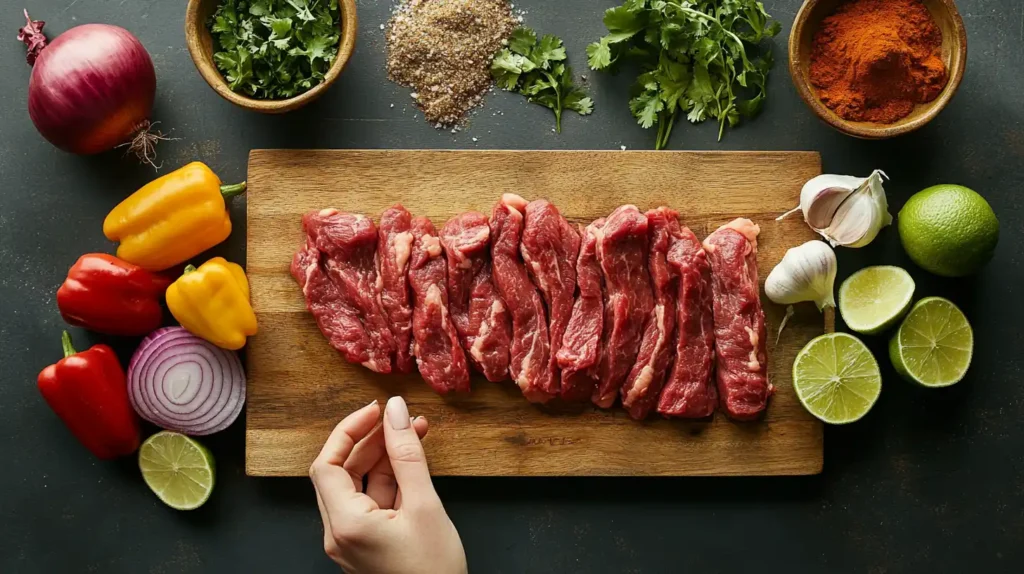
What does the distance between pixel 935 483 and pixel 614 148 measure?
246 cm

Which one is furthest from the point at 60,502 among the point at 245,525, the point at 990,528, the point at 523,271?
the point at 990,528

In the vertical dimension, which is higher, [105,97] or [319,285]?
[105,97]

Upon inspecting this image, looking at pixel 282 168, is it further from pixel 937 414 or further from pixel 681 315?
pixel 937 414

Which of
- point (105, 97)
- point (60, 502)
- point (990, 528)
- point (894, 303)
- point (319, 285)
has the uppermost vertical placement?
point (105, 97)

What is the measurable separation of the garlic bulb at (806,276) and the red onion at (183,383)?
277cm

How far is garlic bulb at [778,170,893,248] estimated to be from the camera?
3.79 m

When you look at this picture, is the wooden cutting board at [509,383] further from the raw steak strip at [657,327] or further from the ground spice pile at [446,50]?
the ground spice pile at [446,50]

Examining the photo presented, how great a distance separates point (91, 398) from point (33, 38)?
1.84 m

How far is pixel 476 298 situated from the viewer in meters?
3.81

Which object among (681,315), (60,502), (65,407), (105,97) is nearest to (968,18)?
(681,315)

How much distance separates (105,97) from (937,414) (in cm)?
451

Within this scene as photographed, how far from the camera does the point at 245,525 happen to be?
4043 mm

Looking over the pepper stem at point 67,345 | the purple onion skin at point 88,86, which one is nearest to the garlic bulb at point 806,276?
the purple onion skin at point 88,86

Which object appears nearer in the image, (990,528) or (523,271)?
(523,271)
